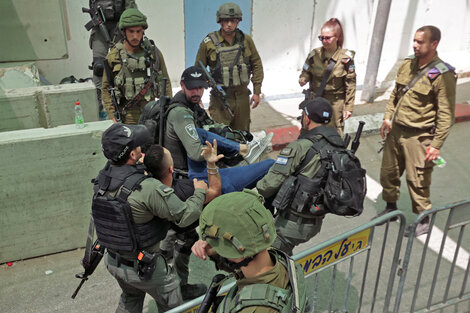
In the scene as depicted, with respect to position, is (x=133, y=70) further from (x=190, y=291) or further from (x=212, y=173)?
(x=190, y=291)

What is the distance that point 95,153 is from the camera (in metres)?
4.44

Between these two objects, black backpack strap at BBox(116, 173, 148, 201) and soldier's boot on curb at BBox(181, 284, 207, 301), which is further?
soldier's boot on curb at BBox(181, 284, 207, 301)

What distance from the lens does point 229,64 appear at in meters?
5.84

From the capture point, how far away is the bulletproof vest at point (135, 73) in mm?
5305

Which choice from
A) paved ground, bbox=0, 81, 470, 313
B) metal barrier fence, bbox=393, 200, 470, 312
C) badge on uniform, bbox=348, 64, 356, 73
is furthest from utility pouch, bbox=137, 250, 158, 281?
badge on uniform, bbox=348, 64, 356, 73

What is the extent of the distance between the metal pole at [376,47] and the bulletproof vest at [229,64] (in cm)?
311

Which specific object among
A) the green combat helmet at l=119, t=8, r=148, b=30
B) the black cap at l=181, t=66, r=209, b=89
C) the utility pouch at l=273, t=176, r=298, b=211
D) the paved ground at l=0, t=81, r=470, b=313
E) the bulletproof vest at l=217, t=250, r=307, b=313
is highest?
the green combat helmet at l=119, t=8, r=148, b=30

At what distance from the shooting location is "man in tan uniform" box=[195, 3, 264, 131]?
571 cm

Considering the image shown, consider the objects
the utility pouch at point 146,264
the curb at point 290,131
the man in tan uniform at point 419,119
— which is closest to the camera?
the utility pouch at point 146,264

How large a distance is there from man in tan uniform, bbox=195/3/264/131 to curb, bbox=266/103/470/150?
115 centimetres

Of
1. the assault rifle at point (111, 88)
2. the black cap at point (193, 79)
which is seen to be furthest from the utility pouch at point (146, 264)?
the assault rifle at point (111, 88)

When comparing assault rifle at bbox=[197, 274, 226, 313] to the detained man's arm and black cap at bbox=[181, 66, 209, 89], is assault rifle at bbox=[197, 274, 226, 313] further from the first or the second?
black cap at bbox=[181, 66, 209, 89]

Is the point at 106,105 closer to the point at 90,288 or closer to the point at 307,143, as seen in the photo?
the point at 90,288

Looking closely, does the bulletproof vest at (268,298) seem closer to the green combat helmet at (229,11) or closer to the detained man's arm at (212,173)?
the detained man's arm at (212,173)
